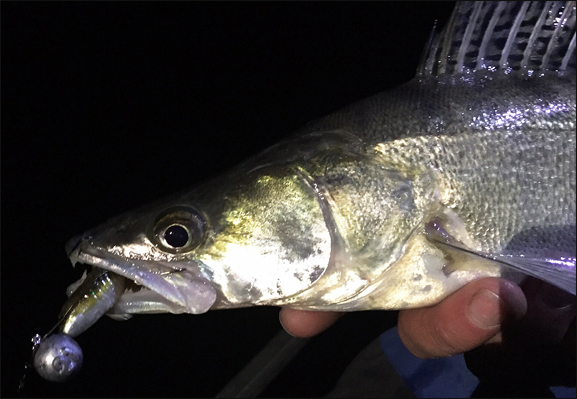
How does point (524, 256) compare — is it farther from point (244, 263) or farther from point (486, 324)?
point (244, 263)

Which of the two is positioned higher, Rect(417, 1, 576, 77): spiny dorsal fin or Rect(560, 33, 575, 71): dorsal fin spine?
Rect(417, 1, 576, 77): spiny dorsal fin

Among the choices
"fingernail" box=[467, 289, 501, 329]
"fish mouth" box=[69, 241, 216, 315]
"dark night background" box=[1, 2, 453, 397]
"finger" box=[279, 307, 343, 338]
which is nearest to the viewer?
"fish mouth" box=[69, 241, 216, 315]

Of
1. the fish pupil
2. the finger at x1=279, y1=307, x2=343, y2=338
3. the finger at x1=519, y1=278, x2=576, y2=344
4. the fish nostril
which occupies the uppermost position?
the fish nostril

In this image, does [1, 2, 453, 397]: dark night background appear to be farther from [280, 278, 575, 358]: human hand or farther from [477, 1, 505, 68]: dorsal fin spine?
[477, 1, 505, 68]: dorsal fin spine

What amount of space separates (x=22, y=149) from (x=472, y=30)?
15.8 feet

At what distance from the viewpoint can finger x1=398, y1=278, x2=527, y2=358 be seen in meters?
1.40

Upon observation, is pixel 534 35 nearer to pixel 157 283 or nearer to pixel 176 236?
pixel 176 236

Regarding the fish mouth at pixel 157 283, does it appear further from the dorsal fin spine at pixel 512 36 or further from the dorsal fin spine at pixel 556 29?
the dorsal fin spine at pixel 556 29

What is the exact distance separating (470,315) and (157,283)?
41.6 inches

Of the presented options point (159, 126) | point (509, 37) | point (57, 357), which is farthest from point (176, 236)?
point (159, 126)

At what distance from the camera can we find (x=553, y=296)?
1.69 metres

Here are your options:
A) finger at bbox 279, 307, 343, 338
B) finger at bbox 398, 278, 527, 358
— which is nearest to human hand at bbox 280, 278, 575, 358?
finger at bbox 398, 278, 527, 358

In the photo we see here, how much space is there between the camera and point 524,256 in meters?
1.35

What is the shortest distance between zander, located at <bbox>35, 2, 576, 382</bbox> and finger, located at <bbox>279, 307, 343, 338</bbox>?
44 centimetres
